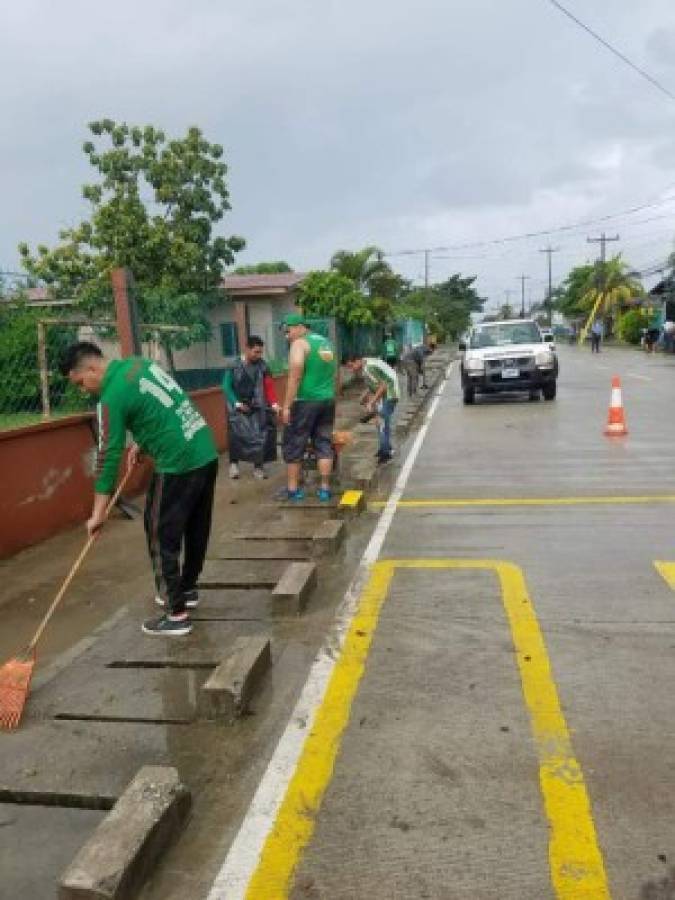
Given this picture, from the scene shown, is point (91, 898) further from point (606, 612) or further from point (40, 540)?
point (40, 540)

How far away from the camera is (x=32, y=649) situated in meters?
4.08

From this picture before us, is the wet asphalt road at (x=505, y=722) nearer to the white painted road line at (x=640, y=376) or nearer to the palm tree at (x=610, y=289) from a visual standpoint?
the white painted road line at (x=640, y=376)

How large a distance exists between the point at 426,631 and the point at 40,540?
12.5 feet

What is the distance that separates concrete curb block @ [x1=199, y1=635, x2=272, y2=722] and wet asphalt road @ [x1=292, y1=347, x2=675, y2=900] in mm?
496

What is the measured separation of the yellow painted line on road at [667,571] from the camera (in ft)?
18.1

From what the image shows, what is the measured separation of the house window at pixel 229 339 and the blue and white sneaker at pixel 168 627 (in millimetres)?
8278

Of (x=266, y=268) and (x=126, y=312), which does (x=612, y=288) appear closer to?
(x=266, y=268)

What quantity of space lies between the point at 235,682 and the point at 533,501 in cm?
500

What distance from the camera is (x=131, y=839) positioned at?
268 cm

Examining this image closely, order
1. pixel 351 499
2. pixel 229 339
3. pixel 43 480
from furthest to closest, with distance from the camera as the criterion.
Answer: pixel 229 339
pixel 351 499
pixel 43 480

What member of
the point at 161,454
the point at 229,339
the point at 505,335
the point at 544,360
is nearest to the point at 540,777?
the point at 161,454

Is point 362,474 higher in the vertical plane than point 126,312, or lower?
lower

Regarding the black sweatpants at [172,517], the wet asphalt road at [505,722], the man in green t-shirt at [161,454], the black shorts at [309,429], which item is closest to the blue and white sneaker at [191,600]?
the man in green t-shirt at [161,454]

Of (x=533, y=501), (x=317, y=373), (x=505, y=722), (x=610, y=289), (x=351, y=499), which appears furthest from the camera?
(x=610, y=289)
